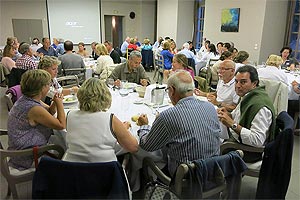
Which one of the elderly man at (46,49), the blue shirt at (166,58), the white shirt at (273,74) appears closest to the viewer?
the white shirt at (273,74)

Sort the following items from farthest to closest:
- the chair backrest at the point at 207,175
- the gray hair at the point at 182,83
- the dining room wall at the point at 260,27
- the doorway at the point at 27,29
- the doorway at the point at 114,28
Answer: the doorway at the point at 114,28 < the doorway at the point at 27,29 < the dining room wall at the point at 260,27 < the gray hair at the point at 182,83 < the chair backrest at the point at 207,175

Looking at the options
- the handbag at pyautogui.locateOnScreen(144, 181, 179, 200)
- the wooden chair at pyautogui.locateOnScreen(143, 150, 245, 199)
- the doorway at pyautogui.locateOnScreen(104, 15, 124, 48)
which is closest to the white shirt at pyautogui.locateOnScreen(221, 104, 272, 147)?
the wooden chair at pyautogui.locateOnScreen(143, 150, 245, 199)

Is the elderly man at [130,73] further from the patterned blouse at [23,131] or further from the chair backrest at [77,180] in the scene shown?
the chair backrest at [77,180]

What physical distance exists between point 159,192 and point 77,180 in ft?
1.68

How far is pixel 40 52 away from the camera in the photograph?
6.02 metres

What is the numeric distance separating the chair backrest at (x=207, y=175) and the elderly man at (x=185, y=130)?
0.38 ft

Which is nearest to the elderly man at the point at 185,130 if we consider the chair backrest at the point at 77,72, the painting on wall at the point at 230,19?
the chair backrest at the point at 77,72

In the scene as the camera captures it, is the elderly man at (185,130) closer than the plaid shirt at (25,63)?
Yes

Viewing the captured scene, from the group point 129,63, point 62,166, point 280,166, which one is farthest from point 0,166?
point 129,63

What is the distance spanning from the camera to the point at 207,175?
1372 mm

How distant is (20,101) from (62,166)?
0.78 meters

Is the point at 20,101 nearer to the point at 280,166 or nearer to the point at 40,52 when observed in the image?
the point at 280,166

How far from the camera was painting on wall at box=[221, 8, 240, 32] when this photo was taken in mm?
7305

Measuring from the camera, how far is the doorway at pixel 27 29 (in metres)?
9.24
